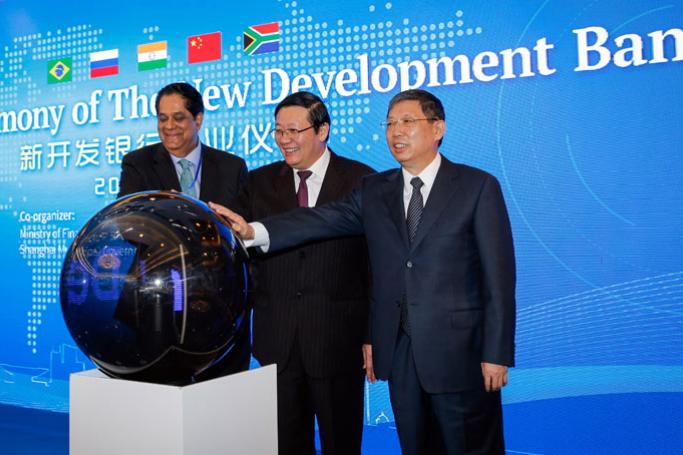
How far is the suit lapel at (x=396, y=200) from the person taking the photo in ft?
7.10

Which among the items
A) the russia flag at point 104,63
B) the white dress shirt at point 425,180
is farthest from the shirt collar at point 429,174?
the russia flag at point 104,63

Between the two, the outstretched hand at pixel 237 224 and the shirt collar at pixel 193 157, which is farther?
the shirt collar at pixel 193 157

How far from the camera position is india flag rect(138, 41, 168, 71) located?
4.62 metres

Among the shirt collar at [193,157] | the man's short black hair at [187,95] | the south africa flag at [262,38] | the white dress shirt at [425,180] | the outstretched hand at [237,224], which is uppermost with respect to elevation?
the south africa flag at [262,38]

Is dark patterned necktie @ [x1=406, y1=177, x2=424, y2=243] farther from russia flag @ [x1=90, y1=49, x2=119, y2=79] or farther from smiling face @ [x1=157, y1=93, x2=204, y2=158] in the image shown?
russia flag @ [x1=90, y1=49, x2=119, y2=79]

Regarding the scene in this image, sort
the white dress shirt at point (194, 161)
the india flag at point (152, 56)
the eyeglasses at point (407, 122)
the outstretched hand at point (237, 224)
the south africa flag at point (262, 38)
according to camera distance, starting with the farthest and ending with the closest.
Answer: the india flag at point (152, 56) → the south africa flag at point (262, 38) → the white dress shirt at point (194, 161) → the eyeglasses at point (407, 122) → the outstretched hand at point (237, 224)

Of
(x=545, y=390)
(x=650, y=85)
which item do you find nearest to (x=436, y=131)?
(x=650, y=85)

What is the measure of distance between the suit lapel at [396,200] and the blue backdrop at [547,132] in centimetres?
148

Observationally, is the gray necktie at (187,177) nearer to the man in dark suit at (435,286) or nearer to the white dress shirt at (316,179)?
the white dress shirt at (316,179)

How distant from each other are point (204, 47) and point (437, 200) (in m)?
2.84

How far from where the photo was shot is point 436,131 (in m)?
2.27

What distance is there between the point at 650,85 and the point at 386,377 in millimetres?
2060

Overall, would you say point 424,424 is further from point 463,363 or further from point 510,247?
point 510,247

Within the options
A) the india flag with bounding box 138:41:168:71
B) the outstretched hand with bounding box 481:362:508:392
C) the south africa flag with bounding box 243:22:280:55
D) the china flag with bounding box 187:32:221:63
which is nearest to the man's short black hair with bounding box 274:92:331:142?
the outstretched hand with bounding box 481:362:508:392
